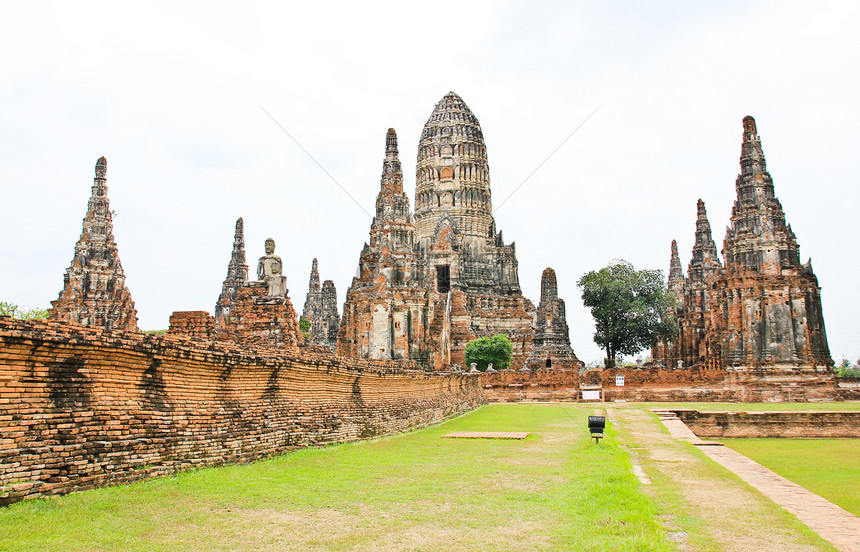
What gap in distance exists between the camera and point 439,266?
55562 mm

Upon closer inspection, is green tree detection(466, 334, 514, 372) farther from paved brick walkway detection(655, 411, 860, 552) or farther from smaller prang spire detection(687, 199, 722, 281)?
paved brick walkway detection(655, 411, 860, 552)

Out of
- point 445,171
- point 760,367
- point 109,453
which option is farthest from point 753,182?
point 109,453

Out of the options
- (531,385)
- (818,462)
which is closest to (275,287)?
(818,462)

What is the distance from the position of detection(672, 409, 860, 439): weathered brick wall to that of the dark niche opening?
3721 cm

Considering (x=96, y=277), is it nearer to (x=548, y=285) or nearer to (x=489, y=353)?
(x=489, y=353)

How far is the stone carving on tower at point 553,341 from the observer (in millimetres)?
44531

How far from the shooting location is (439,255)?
5559 cm

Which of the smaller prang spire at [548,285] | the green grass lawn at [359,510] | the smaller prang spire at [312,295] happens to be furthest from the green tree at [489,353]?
the green grass lawn at [359,510]

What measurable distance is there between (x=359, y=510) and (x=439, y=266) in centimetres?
4934

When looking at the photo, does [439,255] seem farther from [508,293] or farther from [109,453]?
[109,453]

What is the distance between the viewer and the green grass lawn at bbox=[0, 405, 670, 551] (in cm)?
520

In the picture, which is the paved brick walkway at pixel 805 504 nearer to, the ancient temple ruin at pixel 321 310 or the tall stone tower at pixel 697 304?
the tall stone tower at pixel 697 304

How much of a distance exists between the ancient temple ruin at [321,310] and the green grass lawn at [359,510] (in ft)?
147

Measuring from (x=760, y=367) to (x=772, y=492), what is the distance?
28.3 meters
